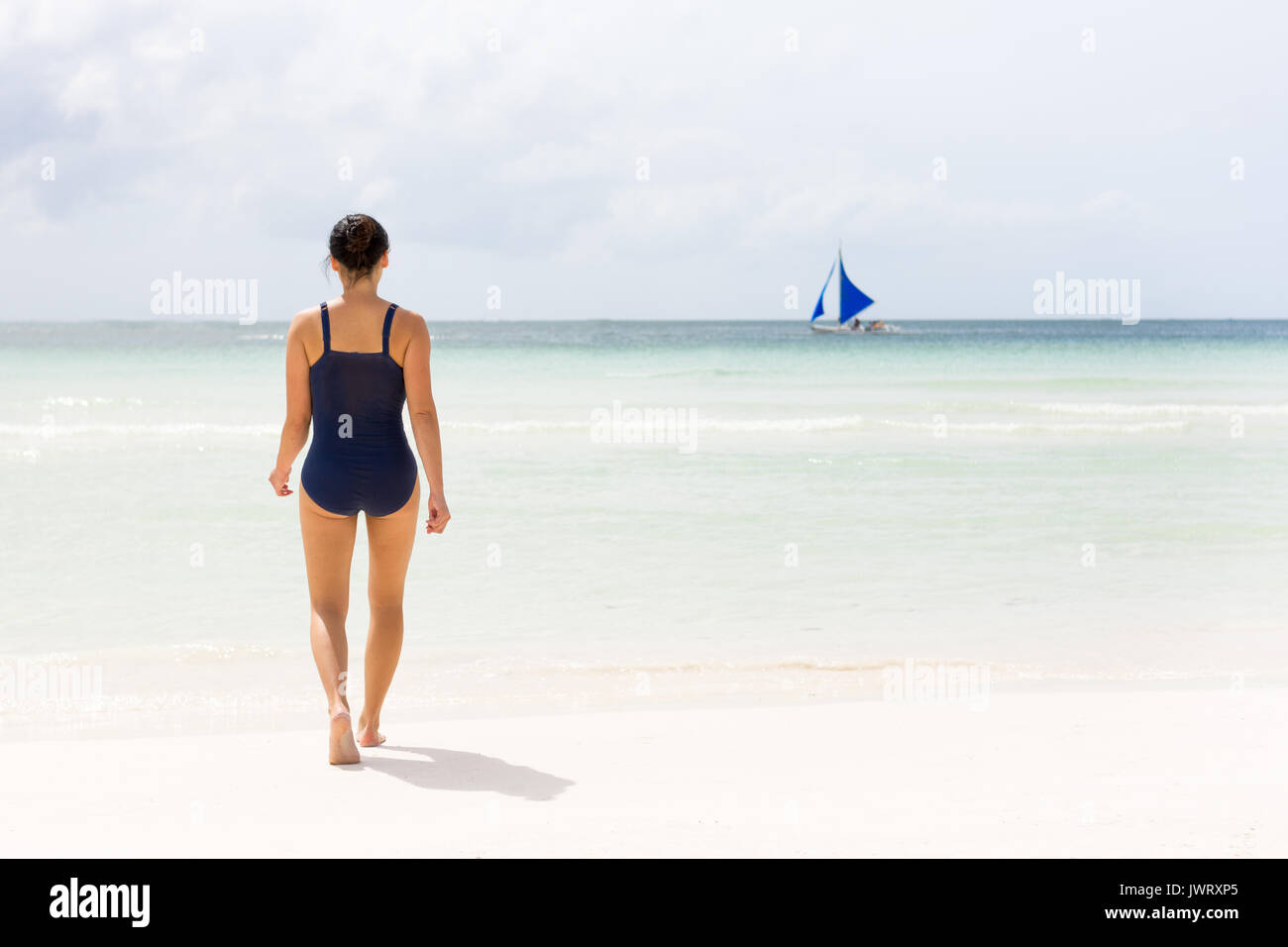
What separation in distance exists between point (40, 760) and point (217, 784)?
697mm

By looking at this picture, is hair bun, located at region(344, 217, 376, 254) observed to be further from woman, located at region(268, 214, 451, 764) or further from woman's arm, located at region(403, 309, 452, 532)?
woman's arm, located at region(403, 309, 452, 532)

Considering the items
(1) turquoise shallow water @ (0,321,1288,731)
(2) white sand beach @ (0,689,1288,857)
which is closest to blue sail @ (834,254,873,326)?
(1) turquoise shallow water @ (0,321,1288,731)

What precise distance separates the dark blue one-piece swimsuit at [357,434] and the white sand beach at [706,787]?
839 mm

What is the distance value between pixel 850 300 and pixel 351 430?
50.6 meters

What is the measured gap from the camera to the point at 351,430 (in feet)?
10.7

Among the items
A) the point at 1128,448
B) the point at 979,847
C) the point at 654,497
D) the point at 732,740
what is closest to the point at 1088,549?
the point at 654,497

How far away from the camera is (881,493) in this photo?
32.1 feet

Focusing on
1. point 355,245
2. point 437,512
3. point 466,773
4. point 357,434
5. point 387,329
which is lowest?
point 466,773

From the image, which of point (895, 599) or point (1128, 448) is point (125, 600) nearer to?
point (895, 599)

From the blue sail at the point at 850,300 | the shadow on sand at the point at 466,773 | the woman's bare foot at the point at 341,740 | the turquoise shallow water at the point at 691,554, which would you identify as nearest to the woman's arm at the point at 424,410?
the woman's bare foot at the point at 341,740

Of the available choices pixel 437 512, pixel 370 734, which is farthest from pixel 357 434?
pixel 370 734

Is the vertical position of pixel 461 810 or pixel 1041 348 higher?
pixel 1041 348

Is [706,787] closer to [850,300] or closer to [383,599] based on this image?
[383,599]
